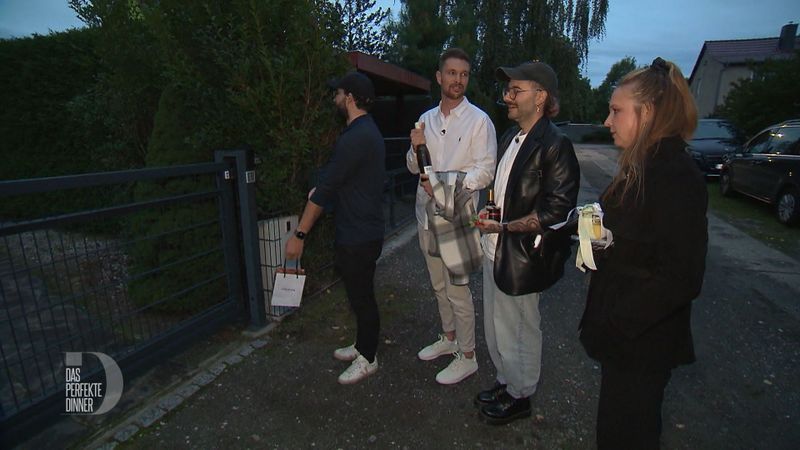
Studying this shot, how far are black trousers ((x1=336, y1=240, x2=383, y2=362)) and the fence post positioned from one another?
94 cm

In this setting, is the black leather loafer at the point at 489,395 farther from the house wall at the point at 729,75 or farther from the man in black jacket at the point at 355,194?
the house wall at the point at 729,75

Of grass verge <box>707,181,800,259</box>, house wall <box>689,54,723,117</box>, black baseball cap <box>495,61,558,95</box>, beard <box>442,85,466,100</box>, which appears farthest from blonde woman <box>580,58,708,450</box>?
house wall <box>689,54,723,117</box>

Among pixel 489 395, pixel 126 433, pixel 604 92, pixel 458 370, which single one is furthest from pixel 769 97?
pixel 604 92

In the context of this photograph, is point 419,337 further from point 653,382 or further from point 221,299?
point 653,382

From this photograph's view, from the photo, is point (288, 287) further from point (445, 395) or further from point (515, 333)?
point (515, 333)

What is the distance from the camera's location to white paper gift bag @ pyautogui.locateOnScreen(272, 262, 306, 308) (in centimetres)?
282

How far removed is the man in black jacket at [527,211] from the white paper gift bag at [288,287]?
1259mm

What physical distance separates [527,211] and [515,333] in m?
0.67

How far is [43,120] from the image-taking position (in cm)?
669

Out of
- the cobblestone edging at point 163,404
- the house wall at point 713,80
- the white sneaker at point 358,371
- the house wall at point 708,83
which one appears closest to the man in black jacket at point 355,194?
the white sneaker at point 358,371

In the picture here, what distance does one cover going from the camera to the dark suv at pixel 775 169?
700cm

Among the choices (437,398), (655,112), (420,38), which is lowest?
(437,398)

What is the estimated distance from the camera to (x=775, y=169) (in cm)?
748

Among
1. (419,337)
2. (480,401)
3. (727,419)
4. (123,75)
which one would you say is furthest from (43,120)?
(727,419)
